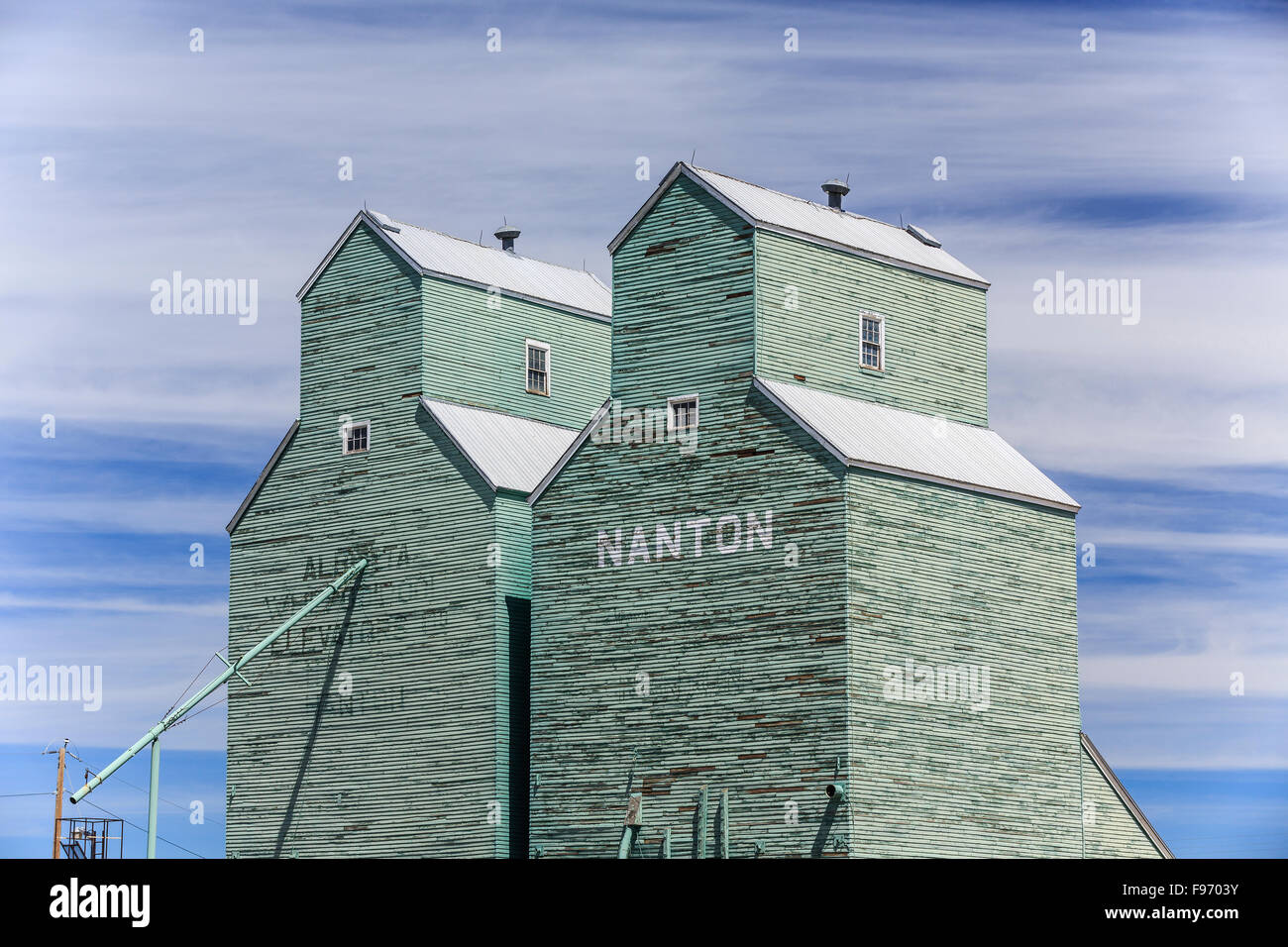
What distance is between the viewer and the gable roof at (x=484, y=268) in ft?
190

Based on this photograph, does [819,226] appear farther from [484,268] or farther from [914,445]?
[484,268]

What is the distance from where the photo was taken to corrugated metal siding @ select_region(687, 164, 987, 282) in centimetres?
5162

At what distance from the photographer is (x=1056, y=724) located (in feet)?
168

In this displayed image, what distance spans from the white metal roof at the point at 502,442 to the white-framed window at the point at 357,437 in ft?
7.07

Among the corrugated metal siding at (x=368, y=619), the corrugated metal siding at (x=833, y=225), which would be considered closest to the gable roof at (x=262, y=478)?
the corrugated metal siding at (x=368, y=619)

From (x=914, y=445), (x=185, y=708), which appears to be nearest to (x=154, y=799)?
(x=185, y=708)

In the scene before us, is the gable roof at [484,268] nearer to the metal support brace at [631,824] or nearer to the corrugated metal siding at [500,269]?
the corrugated metal siding at [500,269]

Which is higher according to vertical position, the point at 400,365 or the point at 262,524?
the point at 400,365

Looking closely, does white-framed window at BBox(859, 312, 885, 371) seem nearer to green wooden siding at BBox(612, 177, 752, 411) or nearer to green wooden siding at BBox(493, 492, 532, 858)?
green wooden siding at BBox(612, 177, 752, 411)
